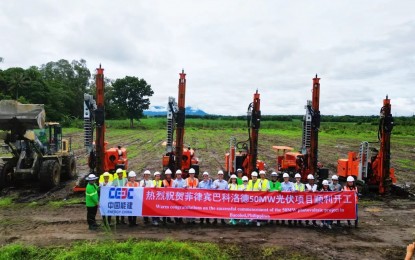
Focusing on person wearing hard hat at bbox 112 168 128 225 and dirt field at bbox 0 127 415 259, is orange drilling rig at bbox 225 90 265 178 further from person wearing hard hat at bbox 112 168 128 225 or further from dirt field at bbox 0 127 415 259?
person wearing hard hat at bbox 112 168 128 225

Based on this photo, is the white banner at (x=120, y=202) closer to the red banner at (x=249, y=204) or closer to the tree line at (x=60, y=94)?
the red banner at (x=249, y=204)

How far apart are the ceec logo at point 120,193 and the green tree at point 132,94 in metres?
52.7

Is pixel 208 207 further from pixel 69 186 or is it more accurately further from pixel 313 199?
pixel 69 186

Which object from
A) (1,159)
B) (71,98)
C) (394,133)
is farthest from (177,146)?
(71,98)

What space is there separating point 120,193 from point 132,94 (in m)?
53.0

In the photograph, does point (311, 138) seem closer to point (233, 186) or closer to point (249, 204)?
point (233, 186)

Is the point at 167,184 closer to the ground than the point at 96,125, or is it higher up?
closer to the ground

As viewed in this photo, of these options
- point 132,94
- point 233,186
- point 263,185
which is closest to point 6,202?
point 233,186

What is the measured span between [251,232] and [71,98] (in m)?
66.8

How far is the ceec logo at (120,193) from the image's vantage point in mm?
9664

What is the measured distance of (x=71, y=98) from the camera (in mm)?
69562

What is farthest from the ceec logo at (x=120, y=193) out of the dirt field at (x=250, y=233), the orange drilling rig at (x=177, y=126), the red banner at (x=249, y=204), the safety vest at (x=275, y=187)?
the orange drilling rig at (x=177, y=126)

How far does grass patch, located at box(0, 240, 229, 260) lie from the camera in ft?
24.7

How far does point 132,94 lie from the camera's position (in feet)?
200
